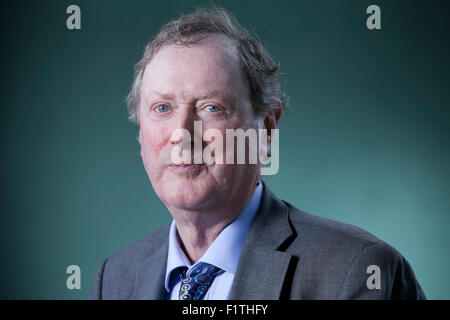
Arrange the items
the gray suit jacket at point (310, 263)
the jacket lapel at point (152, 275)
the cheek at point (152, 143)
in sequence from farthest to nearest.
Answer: the jacket lapel at point (152, 275) < the cheek at point (152, 143) < the gray suit jacket at point (310, 263)

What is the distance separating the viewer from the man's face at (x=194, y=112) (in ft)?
4.49

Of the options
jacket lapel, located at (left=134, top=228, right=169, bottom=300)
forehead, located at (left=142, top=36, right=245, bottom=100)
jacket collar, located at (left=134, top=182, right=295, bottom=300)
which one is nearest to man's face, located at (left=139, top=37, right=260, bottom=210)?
forehead, located at (left=142, top=36, right=245, bottom=100)

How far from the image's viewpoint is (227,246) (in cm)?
143

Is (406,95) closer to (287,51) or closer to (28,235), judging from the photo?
(287,51)

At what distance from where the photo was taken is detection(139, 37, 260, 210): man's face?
1.37 meters

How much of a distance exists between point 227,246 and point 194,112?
1.32 feet

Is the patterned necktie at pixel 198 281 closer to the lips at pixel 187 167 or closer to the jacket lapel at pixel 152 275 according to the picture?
the jacket lapel at pixel 152 275

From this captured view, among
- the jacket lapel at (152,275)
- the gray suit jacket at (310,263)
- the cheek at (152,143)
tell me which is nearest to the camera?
the gray suit jacket at (310,263)

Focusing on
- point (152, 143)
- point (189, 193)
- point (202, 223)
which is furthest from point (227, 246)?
point (152, 143)

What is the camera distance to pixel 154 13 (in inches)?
116

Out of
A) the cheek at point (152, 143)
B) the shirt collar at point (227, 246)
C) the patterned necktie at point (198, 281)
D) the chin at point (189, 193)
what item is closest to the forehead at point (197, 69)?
the cheek at point (152, 143)

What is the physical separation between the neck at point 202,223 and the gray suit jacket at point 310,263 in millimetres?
79

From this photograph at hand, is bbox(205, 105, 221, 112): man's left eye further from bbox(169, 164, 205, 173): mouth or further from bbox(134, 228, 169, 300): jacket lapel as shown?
bbox(134, 228, 169, 300): jacket lapel

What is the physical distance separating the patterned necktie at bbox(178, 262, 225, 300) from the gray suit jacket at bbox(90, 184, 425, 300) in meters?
0.11
